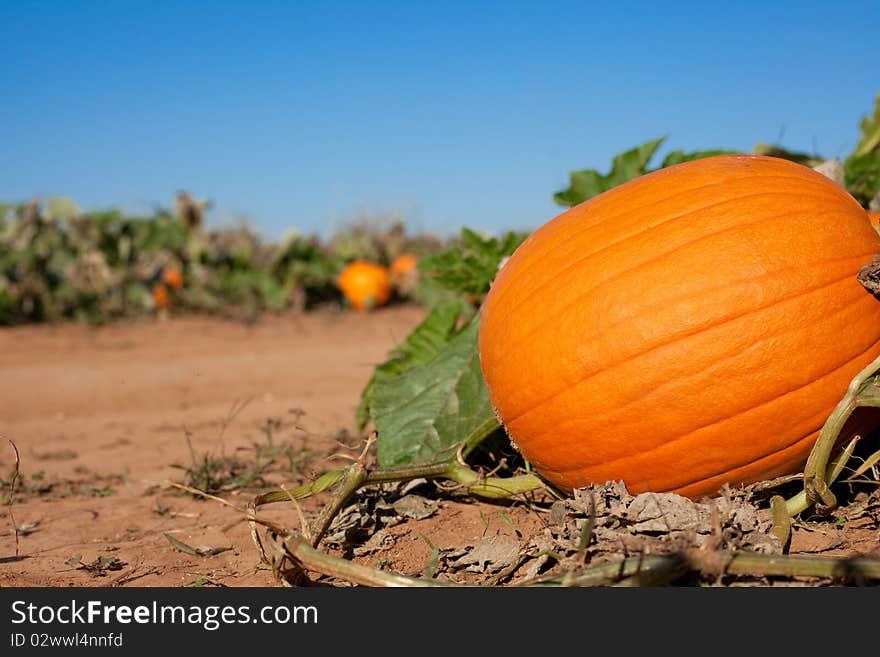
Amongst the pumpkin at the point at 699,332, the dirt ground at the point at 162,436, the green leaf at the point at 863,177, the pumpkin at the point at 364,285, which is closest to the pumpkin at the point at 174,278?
the dirt ground at the point at 162,436

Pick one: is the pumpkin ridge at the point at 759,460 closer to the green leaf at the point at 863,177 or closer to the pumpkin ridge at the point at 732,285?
the pumpkin ridge at the point at 732,285

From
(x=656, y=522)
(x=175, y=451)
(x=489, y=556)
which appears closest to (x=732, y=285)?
(x=656, y=522)

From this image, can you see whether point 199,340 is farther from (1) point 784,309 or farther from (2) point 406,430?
(1) point 784,309


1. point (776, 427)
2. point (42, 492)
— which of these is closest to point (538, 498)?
point (776, 427)

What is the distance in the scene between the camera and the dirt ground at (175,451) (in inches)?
91.3

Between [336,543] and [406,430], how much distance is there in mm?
496

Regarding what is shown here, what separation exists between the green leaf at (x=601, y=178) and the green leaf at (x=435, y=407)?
0.59 m

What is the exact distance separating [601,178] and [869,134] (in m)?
1.56

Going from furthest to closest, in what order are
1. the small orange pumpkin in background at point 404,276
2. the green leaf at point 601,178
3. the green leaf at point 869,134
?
the small orange pumpkin in background at point 404,276 < the green leaf at point 869,134 < the green leaf at point 601,178

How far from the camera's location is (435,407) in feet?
9.02

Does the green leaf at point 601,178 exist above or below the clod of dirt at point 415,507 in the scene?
above

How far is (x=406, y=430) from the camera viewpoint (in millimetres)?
2713

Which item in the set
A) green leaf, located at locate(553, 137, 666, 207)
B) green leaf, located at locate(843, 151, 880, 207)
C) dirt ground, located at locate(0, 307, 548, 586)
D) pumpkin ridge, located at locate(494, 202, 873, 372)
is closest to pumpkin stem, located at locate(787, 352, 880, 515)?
pumpkin ridge, located at locate(494, 202, 873, 372)

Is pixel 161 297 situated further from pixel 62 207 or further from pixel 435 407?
pixel 435 407
